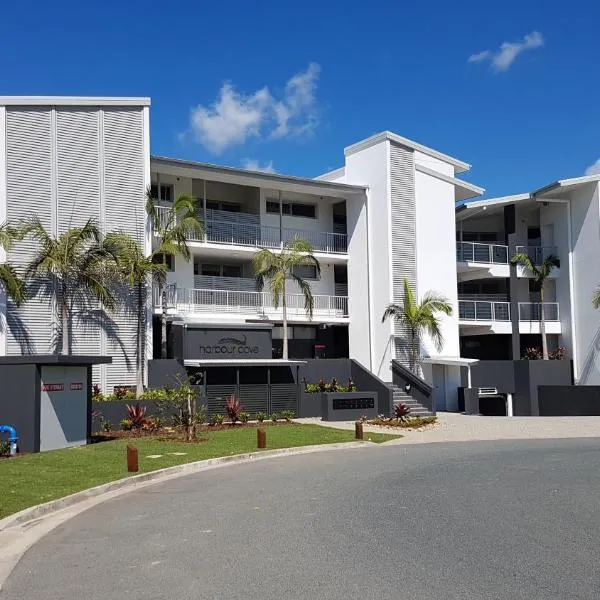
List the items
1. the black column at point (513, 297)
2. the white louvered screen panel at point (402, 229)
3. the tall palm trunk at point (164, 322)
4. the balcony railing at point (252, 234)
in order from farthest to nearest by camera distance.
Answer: the black column at point (513, 297)
the white louvered screen panel at point (402, 229)
the balcony railing at point (252, 234)
the tall palm trunk at point (164, 322)

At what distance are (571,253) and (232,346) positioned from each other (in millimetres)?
20182

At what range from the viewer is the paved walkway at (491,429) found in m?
26.0

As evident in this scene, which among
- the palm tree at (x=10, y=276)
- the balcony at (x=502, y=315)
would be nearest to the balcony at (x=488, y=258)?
the balcony at (x=502, y=315)

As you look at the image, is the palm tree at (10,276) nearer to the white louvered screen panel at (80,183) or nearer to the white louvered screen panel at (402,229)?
the white louvered screen panel at (80,183)

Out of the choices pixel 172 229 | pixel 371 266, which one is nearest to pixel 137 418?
pixel 172 229

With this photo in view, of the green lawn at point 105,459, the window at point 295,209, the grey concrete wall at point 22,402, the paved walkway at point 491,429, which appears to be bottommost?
the paved walkway at point 491,429

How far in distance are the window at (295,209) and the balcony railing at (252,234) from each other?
3.69 feet

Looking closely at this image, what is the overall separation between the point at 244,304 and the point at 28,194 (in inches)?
417

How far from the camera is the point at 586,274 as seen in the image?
40.8 m

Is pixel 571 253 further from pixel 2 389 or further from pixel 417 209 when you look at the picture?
pixel 2 389

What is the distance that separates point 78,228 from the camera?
29.0m

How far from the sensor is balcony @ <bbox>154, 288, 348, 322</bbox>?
3303 centimetres

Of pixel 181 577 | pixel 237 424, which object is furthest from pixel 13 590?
pixel 237 424

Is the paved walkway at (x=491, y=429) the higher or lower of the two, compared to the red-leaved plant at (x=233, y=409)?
lower
